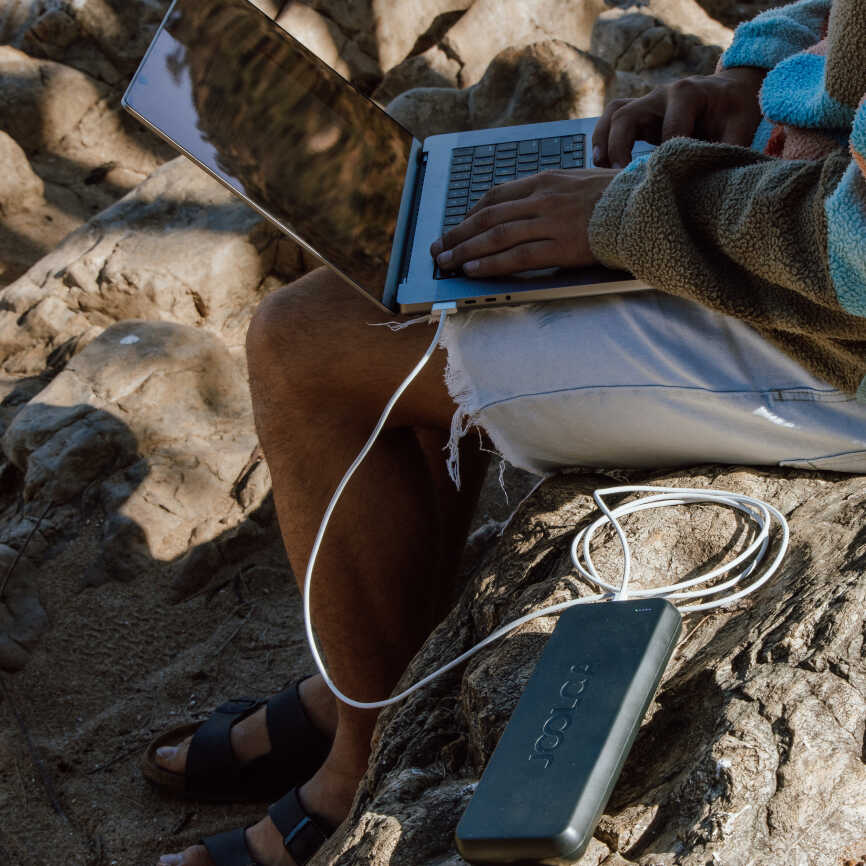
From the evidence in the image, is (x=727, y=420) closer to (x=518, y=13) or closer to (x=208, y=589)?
(x=208, y=589)

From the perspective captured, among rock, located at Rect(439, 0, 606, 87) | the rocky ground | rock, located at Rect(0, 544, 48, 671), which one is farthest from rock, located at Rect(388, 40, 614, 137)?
rock, located at Rect(0, 544, 48, 671)

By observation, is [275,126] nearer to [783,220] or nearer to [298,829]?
[783,220]

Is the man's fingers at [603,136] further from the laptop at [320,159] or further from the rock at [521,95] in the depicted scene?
the rock at [521,95]

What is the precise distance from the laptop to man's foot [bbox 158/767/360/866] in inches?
30.7

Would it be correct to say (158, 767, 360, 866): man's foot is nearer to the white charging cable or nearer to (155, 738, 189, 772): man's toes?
(155, 738, 189, 772): man's toes

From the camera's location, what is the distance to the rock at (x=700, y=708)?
0.80 metres

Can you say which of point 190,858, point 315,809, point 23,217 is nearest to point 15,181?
point 23,217

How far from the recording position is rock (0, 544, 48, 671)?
2.24m

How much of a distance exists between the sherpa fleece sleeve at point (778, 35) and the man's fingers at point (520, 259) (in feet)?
1.99

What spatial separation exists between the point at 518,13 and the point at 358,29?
927 millimetres

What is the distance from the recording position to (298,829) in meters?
1.54

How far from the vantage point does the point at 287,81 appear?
161 centimetres

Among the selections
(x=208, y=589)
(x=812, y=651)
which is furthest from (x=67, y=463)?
(x=812, y=651)

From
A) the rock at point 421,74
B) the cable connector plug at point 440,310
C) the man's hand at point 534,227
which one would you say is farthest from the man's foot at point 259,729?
the rock at point 421,74
